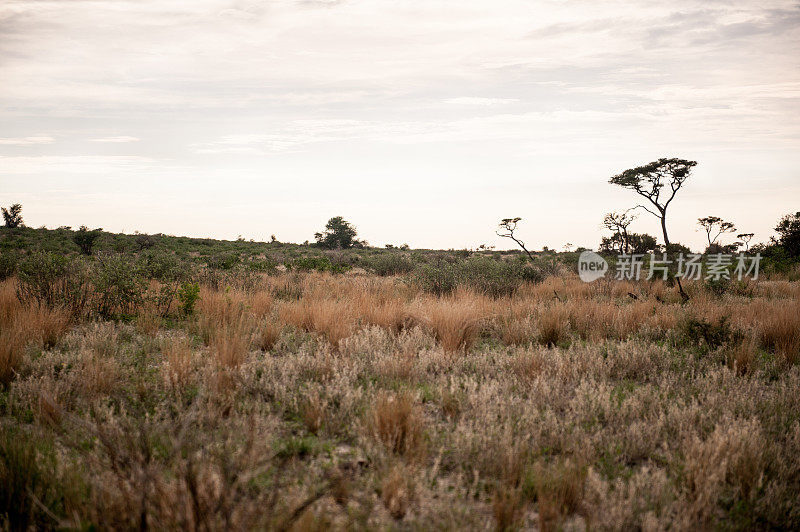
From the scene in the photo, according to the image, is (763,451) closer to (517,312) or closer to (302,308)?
(517,312)

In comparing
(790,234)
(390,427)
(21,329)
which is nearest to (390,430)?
(390,427)

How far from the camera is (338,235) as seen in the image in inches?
1925

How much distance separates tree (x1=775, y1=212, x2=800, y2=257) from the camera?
23.7 m

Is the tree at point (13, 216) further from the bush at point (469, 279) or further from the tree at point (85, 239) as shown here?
the bush at point (469, 279)

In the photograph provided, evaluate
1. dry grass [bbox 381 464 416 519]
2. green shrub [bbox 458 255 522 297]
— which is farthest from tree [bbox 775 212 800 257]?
dry grass [bbox 381 464 416 519]

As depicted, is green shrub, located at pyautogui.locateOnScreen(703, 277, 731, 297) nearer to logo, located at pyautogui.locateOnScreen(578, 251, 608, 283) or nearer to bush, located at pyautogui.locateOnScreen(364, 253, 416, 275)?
logo, located at pyautogui.locateOnScreen(578, 251, 608, 283)

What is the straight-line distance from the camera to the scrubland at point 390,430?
8.23 ft

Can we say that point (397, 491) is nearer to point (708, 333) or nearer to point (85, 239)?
point (708, 333)

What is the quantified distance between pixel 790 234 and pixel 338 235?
125ft

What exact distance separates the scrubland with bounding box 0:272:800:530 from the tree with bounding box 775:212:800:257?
74.5 ft

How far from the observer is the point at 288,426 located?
3.75 meters

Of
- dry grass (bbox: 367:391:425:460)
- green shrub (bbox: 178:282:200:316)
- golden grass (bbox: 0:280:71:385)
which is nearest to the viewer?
dry grass (bbox: 367:391:425:460)

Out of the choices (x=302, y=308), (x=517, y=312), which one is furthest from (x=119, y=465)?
(x=517, y=312)

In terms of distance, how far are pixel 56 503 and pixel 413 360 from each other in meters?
3.47
